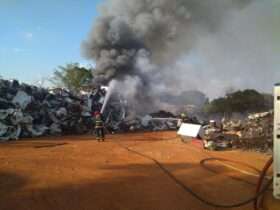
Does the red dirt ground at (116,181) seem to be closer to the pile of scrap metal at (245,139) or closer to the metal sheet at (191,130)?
the pile of scrap metal at (245,139)

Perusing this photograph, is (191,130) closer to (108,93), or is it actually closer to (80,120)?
(80,120)

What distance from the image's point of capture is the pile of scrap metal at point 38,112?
1362 cm

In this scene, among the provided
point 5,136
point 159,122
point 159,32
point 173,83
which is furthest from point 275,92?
point 173,83

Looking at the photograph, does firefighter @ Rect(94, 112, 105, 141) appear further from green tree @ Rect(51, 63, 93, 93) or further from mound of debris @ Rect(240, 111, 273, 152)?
green tree @ Rect(51, 63, 93, 93)

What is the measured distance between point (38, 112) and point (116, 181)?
11892mm

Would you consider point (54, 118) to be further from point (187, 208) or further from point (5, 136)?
point (187, 208)

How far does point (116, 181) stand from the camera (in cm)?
555

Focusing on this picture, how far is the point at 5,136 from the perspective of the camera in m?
12.8

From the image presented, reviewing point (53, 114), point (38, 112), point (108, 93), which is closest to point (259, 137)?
point (53, 114)

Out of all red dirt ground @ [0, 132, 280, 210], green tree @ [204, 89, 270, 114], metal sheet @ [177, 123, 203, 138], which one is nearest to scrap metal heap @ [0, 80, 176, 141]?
red dirt ground @ [0, 132, 280, 210]

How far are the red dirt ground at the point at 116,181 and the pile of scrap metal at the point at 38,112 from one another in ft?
17.9

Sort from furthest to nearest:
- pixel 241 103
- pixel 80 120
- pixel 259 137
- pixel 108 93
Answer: pixel 241 103 < pixel 108 93 < pixel 80 120 < pixel 259 137

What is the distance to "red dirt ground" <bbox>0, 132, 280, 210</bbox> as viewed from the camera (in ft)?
14.5

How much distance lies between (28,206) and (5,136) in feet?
31.8
